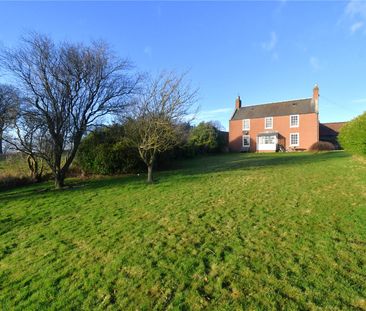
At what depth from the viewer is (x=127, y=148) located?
1511cm

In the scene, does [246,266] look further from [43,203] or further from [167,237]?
[43,203]

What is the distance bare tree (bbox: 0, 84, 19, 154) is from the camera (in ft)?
35.1

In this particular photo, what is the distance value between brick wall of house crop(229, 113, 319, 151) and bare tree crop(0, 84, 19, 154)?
31480 millimetres

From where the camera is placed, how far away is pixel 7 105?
10.8 metres

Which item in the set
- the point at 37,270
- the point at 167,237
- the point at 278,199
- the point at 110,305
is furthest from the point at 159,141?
the point at 110,305

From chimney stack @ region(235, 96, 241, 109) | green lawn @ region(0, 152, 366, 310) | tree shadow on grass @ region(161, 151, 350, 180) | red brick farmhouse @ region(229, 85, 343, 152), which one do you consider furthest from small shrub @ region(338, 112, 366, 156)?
chimney stack @ region(235, 96, 241, 109)

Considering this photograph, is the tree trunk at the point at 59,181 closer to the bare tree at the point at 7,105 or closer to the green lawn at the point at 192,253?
the bare tree at the point at 7,105

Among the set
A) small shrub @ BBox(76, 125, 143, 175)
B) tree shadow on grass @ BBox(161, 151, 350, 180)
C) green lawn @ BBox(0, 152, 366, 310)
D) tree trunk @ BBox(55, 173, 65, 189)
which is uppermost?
small shrub @ BBox(76, 125, 143, 175)

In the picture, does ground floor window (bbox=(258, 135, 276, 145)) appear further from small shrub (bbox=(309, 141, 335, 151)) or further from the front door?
small shrub (bbox=(309, 141, 335, 151))

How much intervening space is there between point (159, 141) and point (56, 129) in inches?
197

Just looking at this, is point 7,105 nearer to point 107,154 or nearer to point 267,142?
point 107,154

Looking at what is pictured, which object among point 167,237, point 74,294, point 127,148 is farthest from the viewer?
point 127,148

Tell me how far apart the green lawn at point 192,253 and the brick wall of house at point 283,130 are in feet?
86.2

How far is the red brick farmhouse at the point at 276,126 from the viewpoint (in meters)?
32.3
